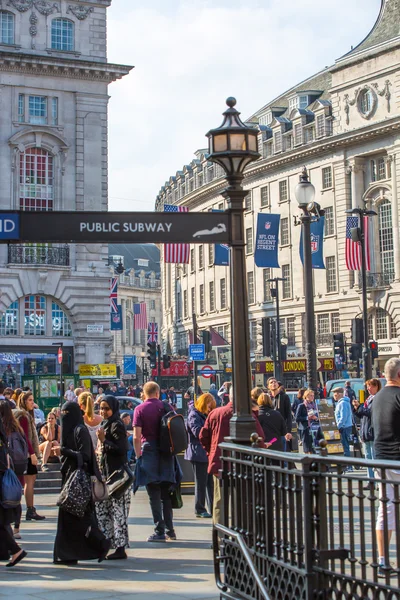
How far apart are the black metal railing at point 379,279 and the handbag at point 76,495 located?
178 feet

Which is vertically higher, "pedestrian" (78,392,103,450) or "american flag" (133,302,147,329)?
"american flag" (133,302,147,329)

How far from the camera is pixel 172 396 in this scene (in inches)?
1532

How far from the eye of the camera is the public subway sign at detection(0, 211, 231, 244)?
1026 cm

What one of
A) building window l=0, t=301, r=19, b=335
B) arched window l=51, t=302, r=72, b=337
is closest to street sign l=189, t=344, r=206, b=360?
arched window l=51, t=302, r=72, b=337

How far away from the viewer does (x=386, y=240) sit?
2530 inches

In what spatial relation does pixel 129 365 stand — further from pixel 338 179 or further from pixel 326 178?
pixel 326 178

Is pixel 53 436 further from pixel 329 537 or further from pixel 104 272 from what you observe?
pixel 104 272

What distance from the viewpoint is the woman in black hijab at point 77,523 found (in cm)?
1055

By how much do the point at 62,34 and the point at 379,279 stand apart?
2795cm

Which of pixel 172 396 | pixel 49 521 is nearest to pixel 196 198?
pixel 172 396

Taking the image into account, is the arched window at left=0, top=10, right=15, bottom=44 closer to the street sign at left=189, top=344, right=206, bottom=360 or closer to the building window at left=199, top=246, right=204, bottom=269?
the street sign at left=189, top=344, right=206, bottom=360

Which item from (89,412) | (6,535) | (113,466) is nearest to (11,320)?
(89,412)

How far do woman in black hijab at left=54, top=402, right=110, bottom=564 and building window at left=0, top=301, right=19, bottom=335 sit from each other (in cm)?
3474

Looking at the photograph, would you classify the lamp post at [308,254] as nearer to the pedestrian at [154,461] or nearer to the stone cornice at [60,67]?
the pedestrian at [154,461]
